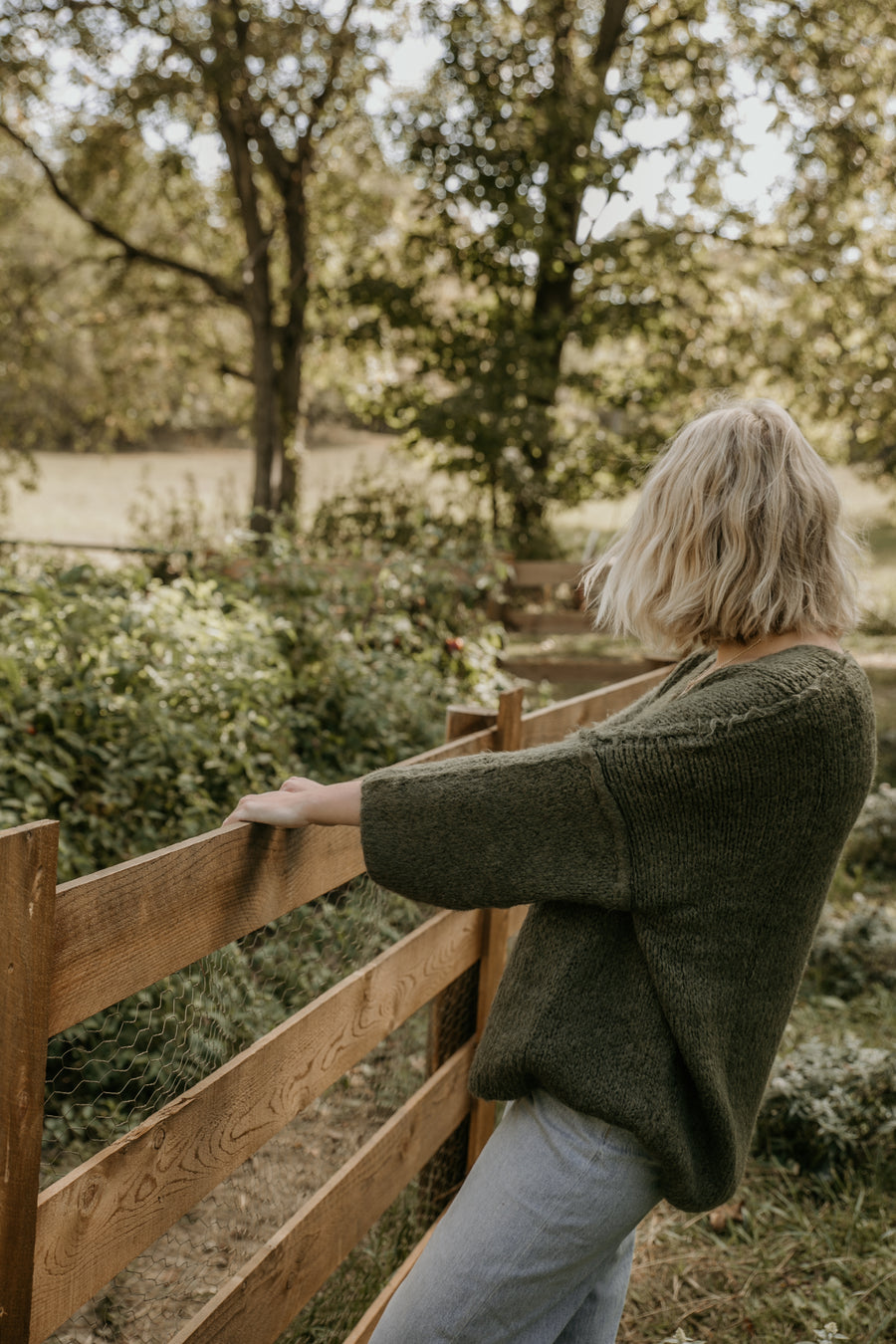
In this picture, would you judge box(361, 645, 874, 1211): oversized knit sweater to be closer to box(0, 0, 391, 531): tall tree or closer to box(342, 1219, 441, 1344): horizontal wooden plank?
box(342, 1219, 441, 1344): horizontal wooden plank

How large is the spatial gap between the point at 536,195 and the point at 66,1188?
32.2ft

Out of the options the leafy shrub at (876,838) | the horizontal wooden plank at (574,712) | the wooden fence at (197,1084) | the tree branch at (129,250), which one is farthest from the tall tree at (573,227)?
the wooden fence at (197,1084)

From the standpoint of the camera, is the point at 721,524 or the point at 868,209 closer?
the point at 721,524

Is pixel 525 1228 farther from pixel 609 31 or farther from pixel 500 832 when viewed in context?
pixel 609 31

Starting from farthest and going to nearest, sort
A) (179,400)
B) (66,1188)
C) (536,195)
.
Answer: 1. (179,400)
2. (536,195)
3. (66,1188)

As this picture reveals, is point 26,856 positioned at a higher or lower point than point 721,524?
lower

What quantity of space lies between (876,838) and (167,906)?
17.5ft

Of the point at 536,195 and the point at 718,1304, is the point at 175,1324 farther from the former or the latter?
the point at 536,195

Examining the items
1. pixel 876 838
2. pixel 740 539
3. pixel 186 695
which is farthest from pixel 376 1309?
pixel 876 838

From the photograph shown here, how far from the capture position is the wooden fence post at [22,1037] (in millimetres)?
1116

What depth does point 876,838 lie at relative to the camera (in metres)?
5.88

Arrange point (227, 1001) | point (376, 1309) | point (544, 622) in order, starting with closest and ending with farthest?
point (376, 1309) → point (227, 1001) → point (544, 622)

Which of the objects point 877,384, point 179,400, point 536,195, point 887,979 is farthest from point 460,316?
point 887,979

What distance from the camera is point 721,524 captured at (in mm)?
1437
